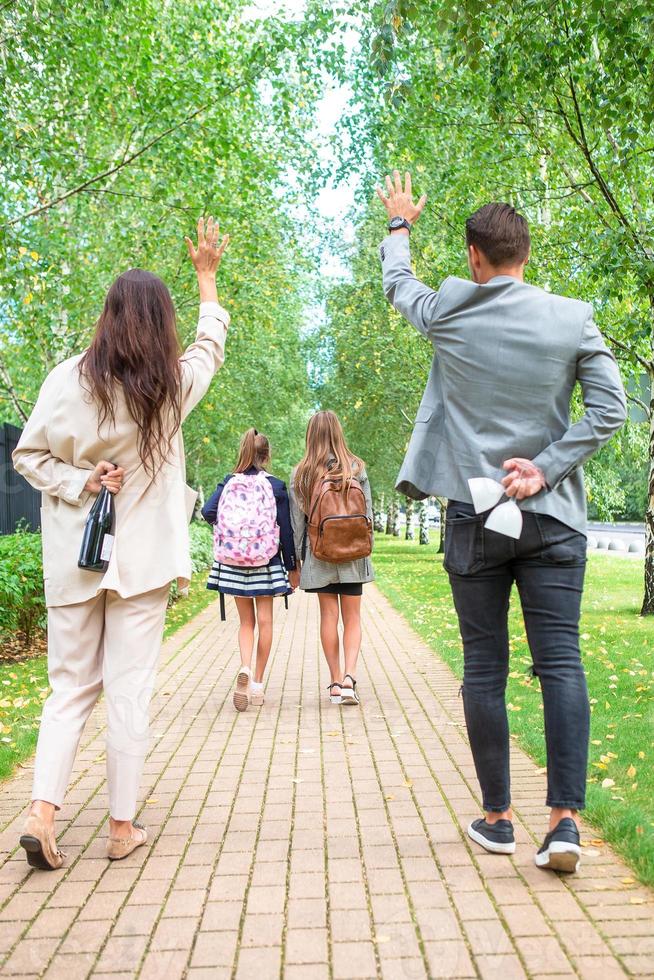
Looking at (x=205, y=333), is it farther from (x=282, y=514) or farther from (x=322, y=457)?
(x=282, y=514)

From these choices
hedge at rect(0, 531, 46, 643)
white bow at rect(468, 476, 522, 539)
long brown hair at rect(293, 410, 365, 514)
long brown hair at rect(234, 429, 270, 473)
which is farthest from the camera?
hedge at rect(0, 531, 46, 643)

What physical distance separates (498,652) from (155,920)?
1.52 m

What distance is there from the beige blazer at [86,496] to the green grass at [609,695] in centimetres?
204

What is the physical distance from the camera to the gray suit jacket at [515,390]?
3.48 m

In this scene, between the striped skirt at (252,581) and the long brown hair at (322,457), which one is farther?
the striped skirt at (252,581)

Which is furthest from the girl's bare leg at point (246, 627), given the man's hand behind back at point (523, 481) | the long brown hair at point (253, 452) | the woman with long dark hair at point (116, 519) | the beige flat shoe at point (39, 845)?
the man's hand behind back at point (523, 481)

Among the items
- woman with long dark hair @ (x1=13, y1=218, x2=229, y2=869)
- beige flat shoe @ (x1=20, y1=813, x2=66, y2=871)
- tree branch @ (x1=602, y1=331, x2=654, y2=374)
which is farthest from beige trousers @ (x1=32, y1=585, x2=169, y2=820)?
tree branch @ (x1=602, y1=331, x2=654, y2=374)

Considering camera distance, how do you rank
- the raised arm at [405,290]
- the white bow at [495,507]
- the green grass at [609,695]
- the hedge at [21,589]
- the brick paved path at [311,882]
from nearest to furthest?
the brick paved path at [311,882] → the white bow at [495,507] → the raised arm at [405,290] → the green grass at [609,695] → the hedge at [21,589]

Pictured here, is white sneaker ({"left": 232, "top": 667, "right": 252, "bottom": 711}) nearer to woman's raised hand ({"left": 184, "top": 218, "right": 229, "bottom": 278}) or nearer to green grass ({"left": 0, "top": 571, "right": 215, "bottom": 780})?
green grass ({"left": 0, "top": 571, "right": 215, "bottom": 780})

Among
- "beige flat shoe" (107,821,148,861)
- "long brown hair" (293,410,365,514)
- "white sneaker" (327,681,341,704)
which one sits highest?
"long brown hair" (293,410,365,514)

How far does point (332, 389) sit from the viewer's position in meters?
33.2

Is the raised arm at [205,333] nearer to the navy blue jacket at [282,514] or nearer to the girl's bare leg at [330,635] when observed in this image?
the navy blue jacket at [282,514]

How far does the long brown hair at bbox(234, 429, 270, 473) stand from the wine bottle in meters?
3.53

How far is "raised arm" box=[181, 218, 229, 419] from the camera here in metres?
4.03
